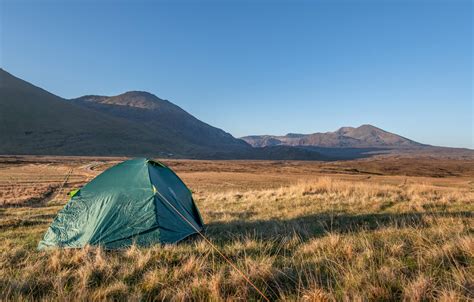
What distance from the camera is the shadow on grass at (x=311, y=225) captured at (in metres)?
7.34

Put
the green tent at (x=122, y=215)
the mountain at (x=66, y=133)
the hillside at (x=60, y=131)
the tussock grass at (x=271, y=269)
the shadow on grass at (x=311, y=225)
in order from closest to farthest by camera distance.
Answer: the tussock grass at (x=271, y=269) < the green tent at (x=122, y=215) < the shadow on grass at (x=311, y=225) < the hillside at (x=60, y=131) < the mountain at (x=66, y=133)

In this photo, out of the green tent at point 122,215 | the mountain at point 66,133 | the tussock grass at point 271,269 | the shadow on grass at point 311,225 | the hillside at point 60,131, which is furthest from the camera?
the mountain at point 66,133

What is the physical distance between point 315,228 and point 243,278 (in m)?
4.17

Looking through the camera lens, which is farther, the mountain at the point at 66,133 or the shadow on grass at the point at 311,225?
the mountain at the point at 66,133

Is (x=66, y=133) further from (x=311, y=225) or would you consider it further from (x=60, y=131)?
(x=311, y=225)

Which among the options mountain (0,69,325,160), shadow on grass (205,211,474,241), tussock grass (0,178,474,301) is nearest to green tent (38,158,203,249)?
tussock grass (0,178,474,301)

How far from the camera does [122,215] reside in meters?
7.18

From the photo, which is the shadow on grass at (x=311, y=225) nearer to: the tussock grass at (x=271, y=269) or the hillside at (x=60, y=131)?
Result: the tussock grass at (x=271, y=269)

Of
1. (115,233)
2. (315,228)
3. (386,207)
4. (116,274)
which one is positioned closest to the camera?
(116,274)

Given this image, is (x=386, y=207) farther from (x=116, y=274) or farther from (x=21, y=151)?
(x=21, y=151)

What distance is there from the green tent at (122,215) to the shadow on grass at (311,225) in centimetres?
102

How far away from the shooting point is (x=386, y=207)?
11.5 metres

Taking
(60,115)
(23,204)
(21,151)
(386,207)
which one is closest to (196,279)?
(386,207)

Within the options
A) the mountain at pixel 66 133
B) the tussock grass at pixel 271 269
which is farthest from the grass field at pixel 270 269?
the mountain at pixel 66 133
